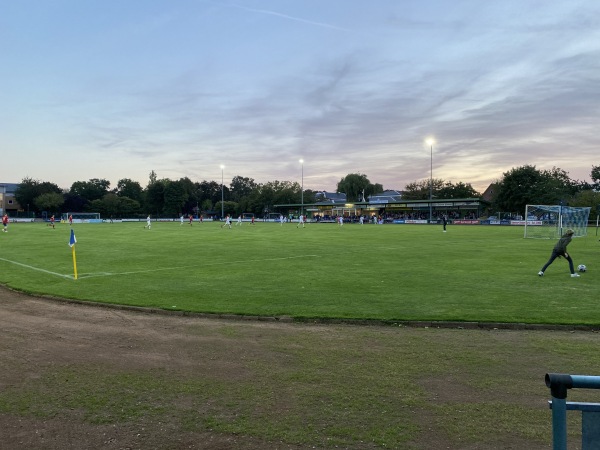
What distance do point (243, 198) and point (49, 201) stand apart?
170ft

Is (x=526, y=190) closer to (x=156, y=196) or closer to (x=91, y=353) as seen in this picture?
(x=91, y=353)

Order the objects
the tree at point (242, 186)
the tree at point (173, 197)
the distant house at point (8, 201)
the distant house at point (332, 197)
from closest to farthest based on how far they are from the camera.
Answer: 1. the distant house at point (8, 201)
2. the tree at point (173, 197)
3. the distant house at point (332, 197)
4. the tree at point (242, 186)

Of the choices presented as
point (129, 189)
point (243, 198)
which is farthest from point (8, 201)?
point (243, 198)

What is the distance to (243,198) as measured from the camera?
129875mm

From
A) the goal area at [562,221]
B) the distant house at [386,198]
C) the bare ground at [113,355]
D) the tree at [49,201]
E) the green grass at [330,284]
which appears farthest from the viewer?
the distant house at [386,198]

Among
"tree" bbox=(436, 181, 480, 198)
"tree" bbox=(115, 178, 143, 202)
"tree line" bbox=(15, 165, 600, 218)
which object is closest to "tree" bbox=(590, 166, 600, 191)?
"tree line" bbox=(15, 165, 600, 218)

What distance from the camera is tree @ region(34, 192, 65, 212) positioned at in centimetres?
10919

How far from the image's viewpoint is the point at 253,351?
24.7ft

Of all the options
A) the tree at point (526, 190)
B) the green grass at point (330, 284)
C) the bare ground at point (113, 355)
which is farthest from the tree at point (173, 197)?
the bare ground at point (113, 355)

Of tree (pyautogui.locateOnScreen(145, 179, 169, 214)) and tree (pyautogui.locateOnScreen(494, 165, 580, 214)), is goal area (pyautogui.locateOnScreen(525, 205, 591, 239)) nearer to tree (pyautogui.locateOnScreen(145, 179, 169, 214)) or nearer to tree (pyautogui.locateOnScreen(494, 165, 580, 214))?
tree (pyautogui.locateOnScreen(494, 165, 580, 214))

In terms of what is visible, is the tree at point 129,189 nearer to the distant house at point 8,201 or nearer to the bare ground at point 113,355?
the distant house at point 8,201

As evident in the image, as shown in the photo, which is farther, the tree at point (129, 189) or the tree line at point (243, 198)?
the tree at point (129, 189)

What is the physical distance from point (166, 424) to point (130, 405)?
0.79 metres

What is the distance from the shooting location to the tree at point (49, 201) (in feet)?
358
